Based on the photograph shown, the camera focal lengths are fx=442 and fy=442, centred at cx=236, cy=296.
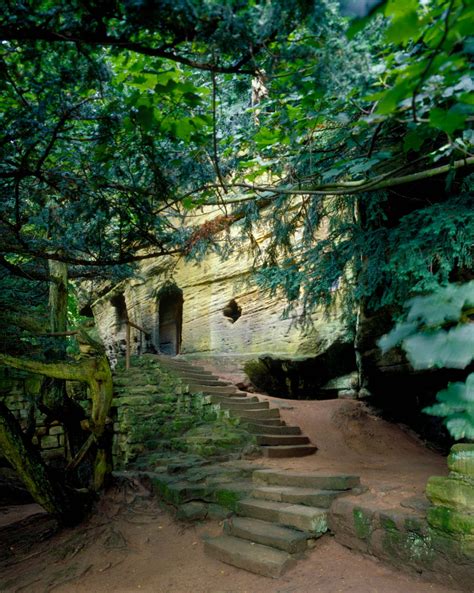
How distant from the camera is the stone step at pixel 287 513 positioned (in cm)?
438

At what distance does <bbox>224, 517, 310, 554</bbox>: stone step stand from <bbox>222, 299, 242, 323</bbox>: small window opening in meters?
11.1

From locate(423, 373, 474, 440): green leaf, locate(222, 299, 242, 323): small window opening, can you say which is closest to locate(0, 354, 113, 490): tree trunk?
locate(423, 373, 474, 440): green leaf

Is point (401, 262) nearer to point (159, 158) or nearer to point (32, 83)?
point (159, 158)

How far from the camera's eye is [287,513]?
4613mm

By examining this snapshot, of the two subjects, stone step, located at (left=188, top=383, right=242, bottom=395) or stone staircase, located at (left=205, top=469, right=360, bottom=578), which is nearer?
stone staircase, located at (left=205, top=469, right=360, bottom=578)

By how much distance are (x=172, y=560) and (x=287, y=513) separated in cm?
142

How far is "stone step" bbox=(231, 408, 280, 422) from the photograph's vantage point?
31.2 ft

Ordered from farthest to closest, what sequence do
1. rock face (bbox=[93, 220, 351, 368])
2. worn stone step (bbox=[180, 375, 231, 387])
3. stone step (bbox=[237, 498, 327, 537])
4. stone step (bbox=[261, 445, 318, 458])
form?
rock face (bbox=[93, 220, 351, 368]) < worn stone step (bbox=[180, 375, 231, 387]) < stone step (bbox=[261, 445, 318, 458]) < stone step (bbox=[237, 498, 327, 537])

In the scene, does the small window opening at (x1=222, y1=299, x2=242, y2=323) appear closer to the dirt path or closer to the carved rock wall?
the carved rock wall

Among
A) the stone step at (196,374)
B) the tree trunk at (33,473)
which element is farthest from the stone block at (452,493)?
the stone step at (196,374)

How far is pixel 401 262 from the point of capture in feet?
17.5

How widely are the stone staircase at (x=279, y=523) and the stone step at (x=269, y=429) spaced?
316 cm

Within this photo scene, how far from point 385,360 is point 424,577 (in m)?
5.86

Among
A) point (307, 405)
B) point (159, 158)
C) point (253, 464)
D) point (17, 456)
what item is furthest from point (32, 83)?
point (307, 405)
